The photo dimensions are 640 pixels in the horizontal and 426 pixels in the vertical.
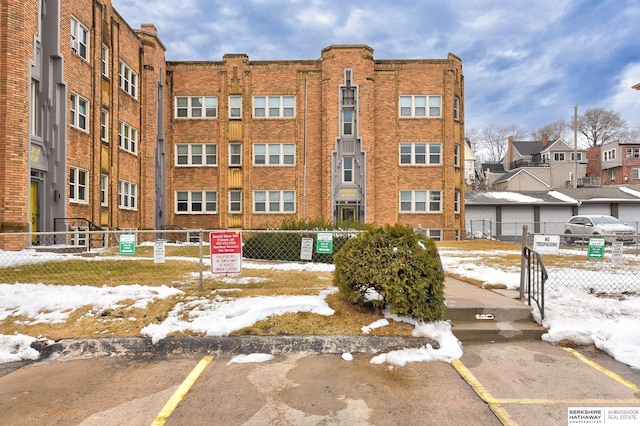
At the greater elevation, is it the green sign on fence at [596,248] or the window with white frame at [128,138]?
the window with white frame at [128,138]

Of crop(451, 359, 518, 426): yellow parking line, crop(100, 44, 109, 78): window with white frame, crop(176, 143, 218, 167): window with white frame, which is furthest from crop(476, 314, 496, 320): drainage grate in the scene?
crop(176, 143, 218, 167): window with white frame

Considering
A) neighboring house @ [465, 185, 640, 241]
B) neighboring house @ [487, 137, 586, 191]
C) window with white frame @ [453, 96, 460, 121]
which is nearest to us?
window with white frame @ [453, 96, 460, 121]

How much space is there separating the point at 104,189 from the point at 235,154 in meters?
9.66

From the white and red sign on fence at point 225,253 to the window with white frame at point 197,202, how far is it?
21.1 meters

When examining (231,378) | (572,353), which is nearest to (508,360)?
(572,353)

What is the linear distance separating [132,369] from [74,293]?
324 centimetres

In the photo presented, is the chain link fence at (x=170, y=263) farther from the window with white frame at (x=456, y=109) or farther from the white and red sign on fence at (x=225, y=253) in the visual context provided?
the window with white frame at (x=456, y=109)

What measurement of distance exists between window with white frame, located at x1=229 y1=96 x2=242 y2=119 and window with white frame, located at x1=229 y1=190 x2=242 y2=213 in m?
5.31

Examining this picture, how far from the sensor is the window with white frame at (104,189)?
19.7m

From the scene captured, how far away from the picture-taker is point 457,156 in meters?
28.7

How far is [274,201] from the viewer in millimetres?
27562

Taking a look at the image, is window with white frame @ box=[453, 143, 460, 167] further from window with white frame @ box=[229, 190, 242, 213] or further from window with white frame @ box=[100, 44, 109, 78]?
window with white frame @ box=[100, 44, 109, 78]

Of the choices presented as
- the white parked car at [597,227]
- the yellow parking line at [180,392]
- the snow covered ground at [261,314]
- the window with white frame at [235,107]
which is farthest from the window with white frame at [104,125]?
the white parked car at [597,227]

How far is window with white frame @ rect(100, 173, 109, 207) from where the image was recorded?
64.6 feet
